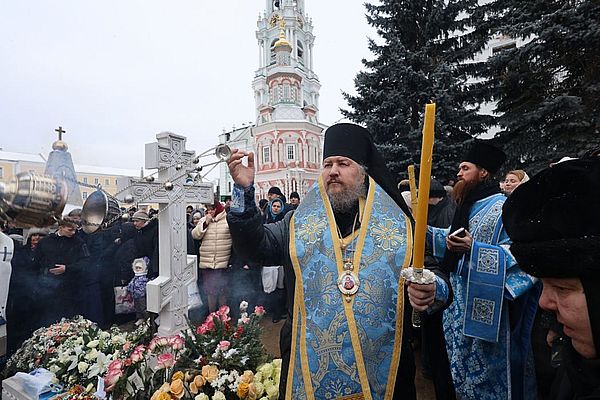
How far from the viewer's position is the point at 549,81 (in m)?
7.70

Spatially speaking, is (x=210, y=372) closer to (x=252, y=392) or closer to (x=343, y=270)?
(x=252, y=392)

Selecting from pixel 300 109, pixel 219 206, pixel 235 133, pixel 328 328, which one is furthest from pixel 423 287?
pixel 235 133

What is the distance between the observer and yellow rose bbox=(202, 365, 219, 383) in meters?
2.05

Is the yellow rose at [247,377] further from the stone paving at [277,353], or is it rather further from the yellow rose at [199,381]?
the stone paving at [277,353]

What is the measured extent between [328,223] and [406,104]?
29.3 ft

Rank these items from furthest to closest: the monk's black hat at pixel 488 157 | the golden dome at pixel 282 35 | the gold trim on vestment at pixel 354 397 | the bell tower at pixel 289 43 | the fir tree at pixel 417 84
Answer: the bell tower at pixel 289 43
the golden dome at pixel 282 35
the fir tree at pixel 417 84
the monk's black hat at pixel 488 157
the gold trim on vestment at pixel 354 397

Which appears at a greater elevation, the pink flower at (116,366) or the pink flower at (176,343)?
the pink flower at (176,343)

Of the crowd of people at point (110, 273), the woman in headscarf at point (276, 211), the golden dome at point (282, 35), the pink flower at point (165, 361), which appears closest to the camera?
the pink flower at point (165, 361)

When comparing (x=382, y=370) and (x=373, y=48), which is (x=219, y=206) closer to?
(x=382, y=370)

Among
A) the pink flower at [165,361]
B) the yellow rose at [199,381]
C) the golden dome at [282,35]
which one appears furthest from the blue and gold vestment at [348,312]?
the golden dome at [282,35]

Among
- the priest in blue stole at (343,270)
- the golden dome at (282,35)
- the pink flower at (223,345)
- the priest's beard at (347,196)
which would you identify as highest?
the golden dome at (282,35)

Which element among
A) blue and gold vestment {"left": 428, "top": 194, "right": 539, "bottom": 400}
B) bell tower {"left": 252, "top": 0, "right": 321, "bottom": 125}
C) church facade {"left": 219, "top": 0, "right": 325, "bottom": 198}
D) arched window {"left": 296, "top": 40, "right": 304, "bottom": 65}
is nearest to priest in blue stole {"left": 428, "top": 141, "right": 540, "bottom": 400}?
blue and gold vestment {"left": 428, "top": 194, "right": 539, "bottom": 400}

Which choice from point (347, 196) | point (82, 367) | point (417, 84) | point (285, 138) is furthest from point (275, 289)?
point (285, 138)

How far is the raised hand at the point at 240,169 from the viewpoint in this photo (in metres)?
1.79
